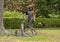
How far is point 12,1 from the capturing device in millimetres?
32250

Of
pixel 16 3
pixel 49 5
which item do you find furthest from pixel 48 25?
pixel 16 3

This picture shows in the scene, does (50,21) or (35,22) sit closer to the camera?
(35,22)

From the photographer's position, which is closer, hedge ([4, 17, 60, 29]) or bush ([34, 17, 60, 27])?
hedge ([4, 17, 60, 29])

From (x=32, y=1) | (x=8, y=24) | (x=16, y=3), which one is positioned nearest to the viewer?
(x=8, y=24)

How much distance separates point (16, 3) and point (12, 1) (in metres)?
0.61

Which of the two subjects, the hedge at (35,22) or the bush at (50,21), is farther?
the bush at (50,21)

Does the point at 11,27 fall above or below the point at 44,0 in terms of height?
below

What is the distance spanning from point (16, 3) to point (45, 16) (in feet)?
17.3

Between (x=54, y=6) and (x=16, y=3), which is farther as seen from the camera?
(x=16, y=3)

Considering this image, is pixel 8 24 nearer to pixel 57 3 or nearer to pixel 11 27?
pixel 11 27

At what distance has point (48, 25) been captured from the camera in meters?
26.2

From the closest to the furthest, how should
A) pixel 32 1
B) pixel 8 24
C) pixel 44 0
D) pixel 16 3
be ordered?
pixel 8 24, pixel 44 0, pixel 32 1, pixel 16 3

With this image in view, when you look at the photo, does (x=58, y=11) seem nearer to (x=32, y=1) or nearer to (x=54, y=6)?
(x=54, y=6)

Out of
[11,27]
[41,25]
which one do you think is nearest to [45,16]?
[41,25]
